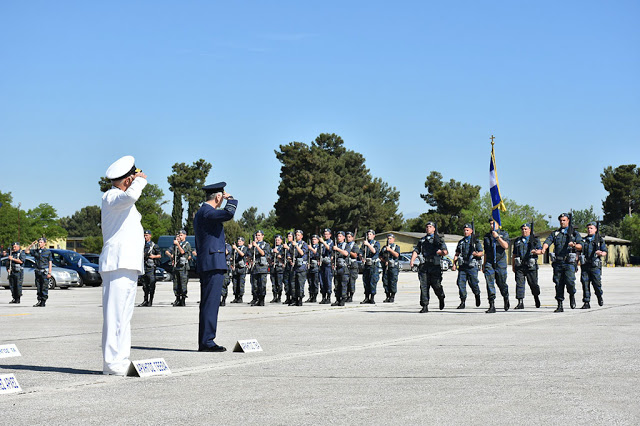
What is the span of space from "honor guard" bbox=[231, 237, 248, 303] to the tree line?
49282 mm

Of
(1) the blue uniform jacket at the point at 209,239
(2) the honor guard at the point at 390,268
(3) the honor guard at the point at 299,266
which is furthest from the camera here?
(2) the honor guard at the point at 390,268

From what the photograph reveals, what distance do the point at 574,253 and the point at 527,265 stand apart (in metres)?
1.33

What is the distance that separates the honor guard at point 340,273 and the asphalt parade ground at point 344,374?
20.3 feet

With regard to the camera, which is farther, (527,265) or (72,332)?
(527,265)

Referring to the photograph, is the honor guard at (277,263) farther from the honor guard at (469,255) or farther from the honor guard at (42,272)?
the honor guard at (42,272)

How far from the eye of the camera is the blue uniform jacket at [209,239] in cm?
1105

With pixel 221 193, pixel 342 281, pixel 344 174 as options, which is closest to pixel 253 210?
pixel 344 174

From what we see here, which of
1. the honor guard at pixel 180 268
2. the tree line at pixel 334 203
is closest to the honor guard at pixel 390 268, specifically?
the honor guard at pixel 180 268

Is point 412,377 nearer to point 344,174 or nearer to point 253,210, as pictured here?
point 344,174

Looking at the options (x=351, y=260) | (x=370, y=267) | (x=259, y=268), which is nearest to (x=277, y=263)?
(x=259, y=268)

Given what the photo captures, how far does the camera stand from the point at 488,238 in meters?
19.9

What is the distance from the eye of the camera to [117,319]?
348 inches

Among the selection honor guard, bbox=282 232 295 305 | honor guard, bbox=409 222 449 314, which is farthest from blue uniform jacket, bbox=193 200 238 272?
honor guard, bbox=282 232 295 305

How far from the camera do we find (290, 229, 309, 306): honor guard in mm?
23261
